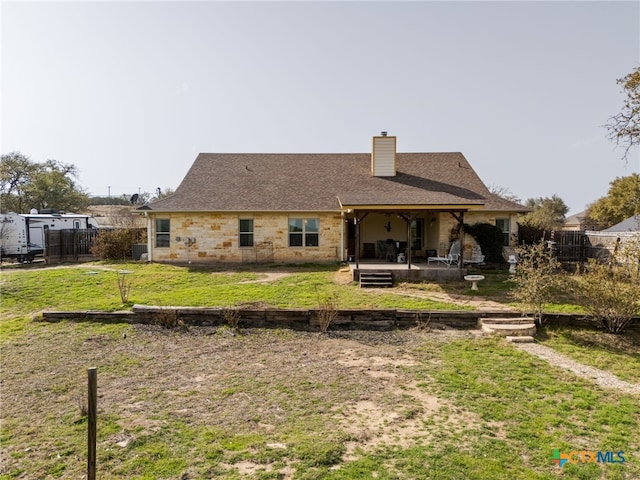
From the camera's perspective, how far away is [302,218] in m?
18.9

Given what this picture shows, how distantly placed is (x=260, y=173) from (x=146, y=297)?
10.9 meters

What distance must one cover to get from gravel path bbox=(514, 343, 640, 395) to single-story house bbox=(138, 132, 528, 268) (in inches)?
349

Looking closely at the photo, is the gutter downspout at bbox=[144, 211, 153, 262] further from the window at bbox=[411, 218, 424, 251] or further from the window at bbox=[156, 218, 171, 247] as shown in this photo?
the window at bbox=[411, 218, 424, 251]

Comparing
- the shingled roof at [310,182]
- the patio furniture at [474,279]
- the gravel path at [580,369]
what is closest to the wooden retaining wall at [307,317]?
the gravel path at [580,369]

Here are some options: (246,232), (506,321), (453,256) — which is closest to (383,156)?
(453,256)

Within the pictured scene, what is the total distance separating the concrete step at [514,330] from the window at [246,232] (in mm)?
11916

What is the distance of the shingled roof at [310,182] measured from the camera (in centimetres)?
1855

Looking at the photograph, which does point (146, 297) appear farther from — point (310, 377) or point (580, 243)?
point (580, 243)

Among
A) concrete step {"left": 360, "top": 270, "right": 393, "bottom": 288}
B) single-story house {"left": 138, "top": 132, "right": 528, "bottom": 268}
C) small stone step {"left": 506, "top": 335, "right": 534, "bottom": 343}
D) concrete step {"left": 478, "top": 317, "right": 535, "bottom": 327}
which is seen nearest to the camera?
small stone step {"left": 506, "top": 335, "right": 534, "bottom": 343}

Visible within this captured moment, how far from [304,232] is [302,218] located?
663 mm

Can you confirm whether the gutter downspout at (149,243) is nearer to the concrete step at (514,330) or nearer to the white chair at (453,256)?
the white chair at (453,256)

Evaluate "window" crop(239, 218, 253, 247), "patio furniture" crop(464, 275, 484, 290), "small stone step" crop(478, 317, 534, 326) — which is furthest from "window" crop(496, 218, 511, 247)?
"window" crop(239, 218, 253, 247)

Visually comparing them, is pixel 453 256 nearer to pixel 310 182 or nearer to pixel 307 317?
pixel 310 182

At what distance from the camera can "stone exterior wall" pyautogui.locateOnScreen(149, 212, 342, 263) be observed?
61.7 feet
